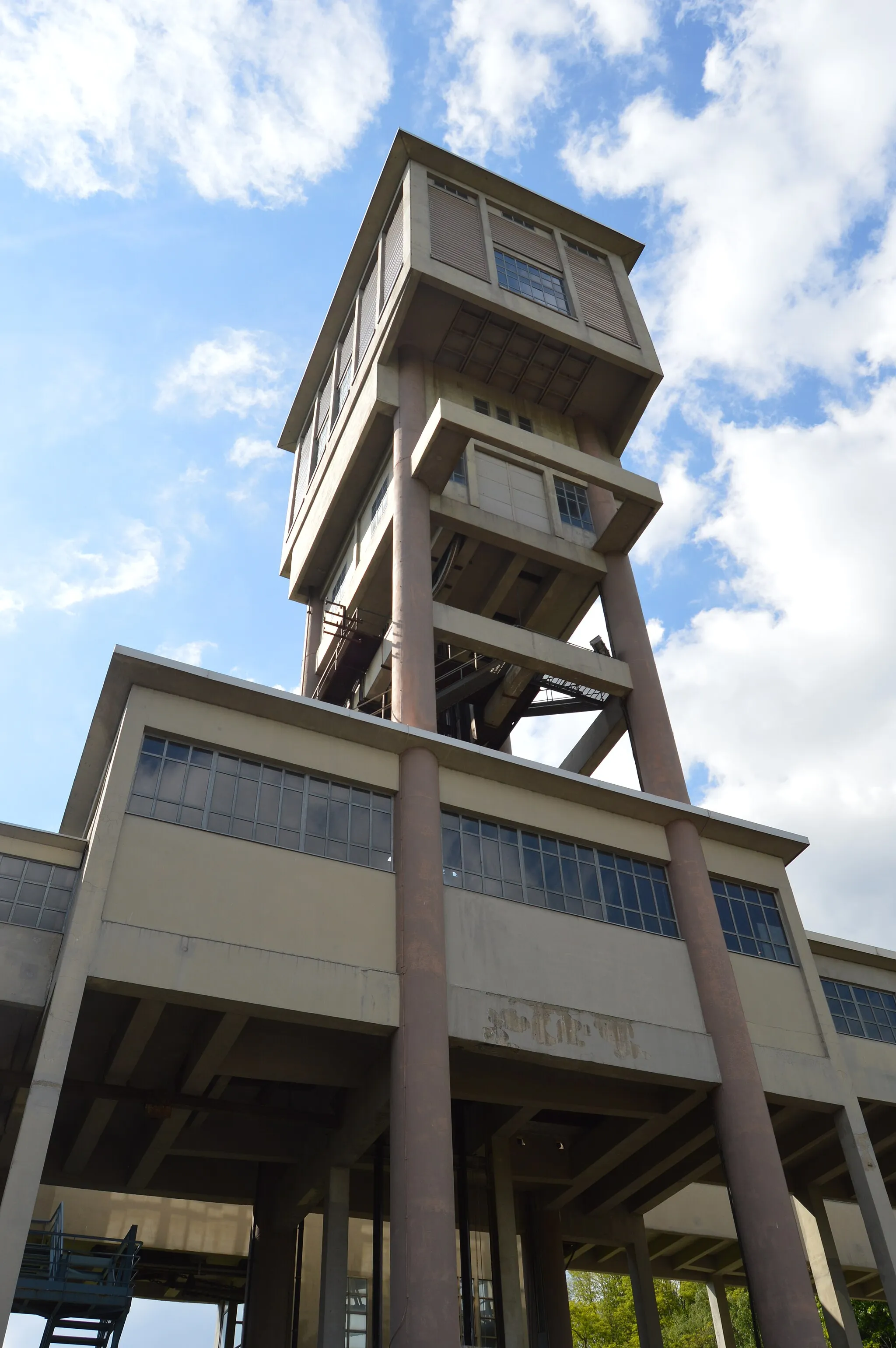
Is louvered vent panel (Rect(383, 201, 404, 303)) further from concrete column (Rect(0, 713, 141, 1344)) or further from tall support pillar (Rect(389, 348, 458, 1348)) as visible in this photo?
concrete column (Rect(0, 713, 141, 1344))

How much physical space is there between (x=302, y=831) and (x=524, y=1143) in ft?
35.1

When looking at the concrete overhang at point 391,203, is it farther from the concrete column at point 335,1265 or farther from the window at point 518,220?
the concrete column at point 335,1265

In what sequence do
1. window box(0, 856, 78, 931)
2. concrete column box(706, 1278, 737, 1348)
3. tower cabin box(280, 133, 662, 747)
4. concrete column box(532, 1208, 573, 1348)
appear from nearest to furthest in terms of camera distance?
1. window box(0, 856, 78, 931)
2. concrete column box(532, 1208, 573, 1348)
3. tower cabin box(280, 133, 662, 747)
4. concrete column box(706, 1278, 737, 1348)

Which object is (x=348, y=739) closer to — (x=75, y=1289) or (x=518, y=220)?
(x=75, y=1289)

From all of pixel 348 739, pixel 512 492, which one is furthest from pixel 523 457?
pixel 348 739

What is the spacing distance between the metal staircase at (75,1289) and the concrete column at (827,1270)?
15.0 meters

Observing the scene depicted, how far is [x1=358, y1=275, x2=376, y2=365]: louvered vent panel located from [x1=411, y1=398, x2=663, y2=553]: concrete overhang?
5.84m

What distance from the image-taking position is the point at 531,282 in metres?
31.6

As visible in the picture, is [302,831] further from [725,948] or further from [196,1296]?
[196,1296]

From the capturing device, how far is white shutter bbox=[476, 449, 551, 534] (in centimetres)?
2873

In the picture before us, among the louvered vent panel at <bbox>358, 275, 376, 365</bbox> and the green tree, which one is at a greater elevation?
the louvered vent panel at <bbox>358, 275, 376, 365</bbox>

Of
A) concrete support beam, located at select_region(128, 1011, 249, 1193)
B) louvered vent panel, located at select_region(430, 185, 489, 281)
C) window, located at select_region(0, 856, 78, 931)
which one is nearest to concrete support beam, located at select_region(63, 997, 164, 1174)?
concrete support beam, located at select_region(128, 1011, 249, 1193)

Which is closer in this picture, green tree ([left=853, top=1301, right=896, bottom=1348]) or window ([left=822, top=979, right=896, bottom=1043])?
window ([left=822, top=979, right=896, bottom=1043])

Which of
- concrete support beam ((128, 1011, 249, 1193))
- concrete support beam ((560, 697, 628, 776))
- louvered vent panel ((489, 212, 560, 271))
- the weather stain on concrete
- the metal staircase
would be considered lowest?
the metal staircase
